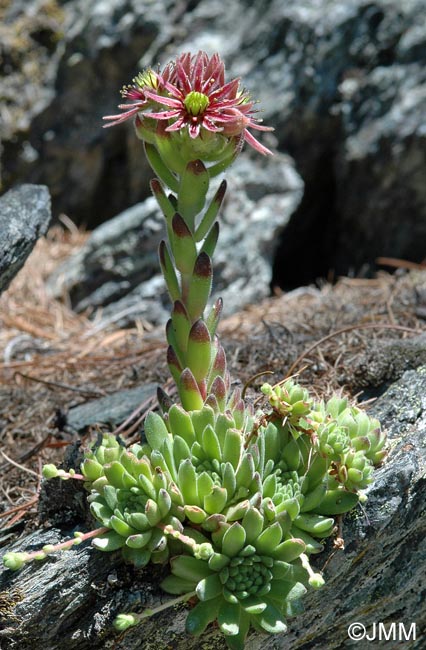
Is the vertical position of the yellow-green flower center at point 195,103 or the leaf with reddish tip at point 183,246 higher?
the yellow-green flower center at point 195,103

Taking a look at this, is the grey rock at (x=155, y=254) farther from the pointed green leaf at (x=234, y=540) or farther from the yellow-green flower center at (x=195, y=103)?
the pointed green leaf at (x=234, y=540)

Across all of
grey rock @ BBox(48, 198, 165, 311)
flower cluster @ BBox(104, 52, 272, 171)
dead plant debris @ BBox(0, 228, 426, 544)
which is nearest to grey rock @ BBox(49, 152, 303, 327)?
grey rock @ BBox(48, 198, 165, 311)

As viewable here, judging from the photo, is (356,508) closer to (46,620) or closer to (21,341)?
(46,620)

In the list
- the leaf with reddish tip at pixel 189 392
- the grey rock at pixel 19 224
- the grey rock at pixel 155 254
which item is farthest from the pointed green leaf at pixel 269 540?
the grey rock at pixel 155 254

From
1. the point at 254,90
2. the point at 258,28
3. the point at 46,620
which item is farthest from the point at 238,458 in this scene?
the point at 258,28

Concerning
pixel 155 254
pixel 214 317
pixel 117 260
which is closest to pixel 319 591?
Result: pixel 214 317

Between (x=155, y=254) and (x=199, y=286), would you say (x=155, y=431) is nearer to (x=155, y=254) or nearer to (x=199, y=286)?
(x=199, y=286)

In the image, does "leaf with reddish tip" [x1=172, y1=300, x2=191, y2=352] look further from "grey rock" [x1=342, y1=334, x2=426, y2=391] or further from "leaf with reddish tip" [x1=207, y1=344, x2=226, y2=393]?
"grey rock" [x1=342, y1=334, x2=426, y2=391]
